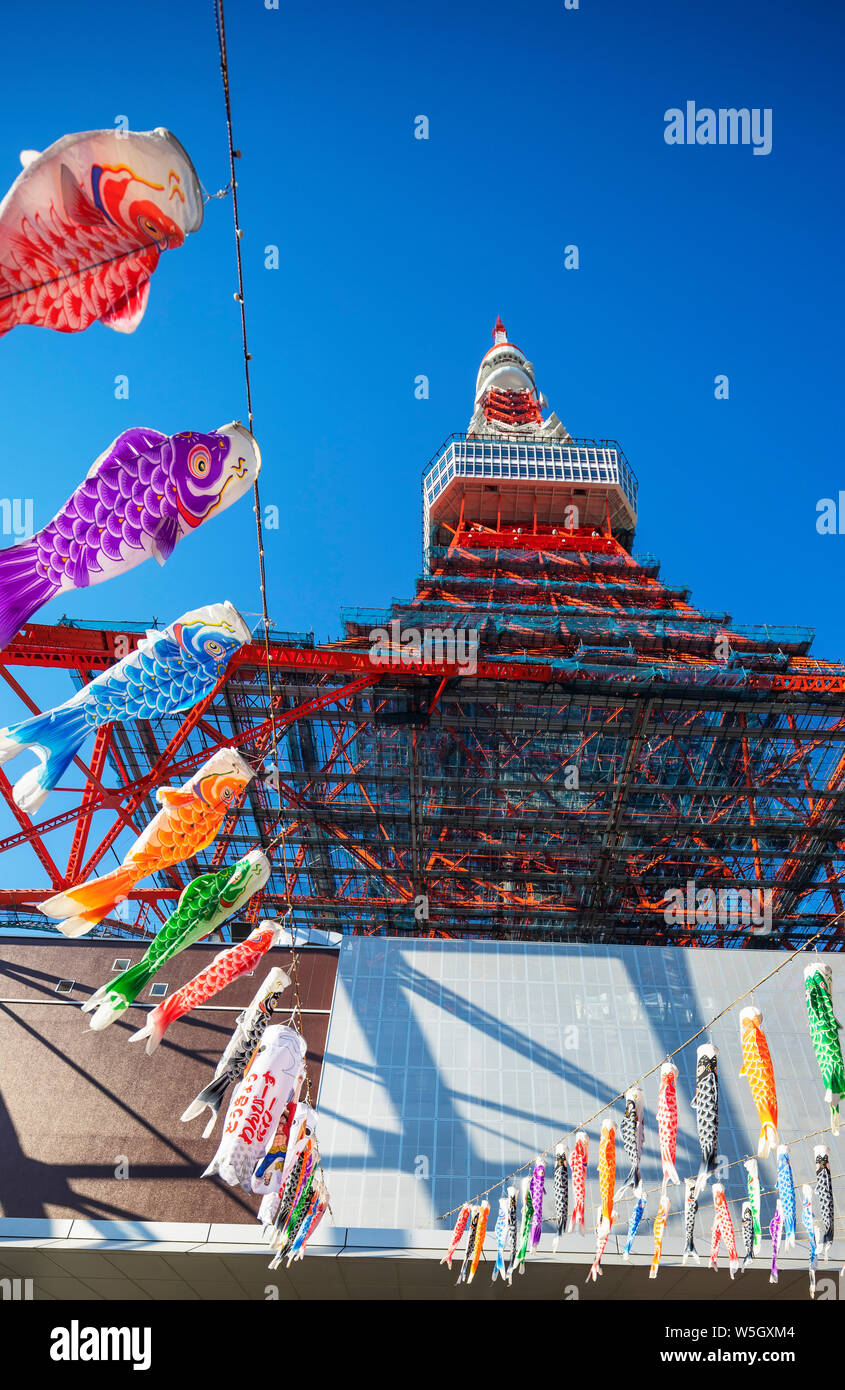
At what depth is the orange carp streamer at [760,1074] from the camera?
8.16m

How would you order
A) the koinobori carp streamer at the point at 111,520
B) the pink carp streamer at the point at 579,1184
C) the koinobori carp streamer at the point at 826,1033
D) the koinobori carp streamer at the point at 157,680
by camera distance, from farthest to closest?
the pink carp streamer at the point at 579,1184 → the koinobori carp streamer at the point at 157,680 → the koinobori carp streamer at the point at 111,520 → the koinobori carp streamer at the point at 826,1033

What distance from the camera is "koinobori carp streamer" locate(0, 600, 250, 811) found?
1101 centimetres

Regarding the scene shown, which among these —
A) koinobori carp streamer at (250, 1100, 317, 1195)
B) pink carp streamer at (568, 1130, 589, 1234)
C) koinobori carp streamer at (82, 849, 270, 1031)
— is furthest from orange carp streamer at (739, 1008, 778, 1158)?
koinobori carp streamer at (82, 849, 270, 1031)

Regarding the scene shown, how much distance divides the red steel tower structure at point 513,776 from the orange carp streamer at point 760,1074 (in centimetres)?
1032

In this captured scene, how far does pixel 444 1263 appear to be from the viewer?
12.1m

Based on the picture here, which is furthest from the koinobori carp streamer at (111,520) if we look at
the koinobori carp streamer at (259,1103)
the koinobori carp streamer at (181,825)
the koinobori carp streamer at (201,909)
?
the koinobori carp streamer at (259,1103)

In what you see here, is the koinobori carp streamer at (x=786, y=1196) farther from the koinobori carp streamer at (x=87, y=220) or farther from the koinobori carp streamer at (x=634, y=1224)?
the koinobori carp streamer at (x=87, y=220)

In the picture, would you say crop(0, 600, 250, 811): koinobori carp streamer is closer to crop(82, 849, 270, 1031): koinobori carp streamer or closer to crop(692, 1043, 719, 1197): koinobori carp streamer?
crop(82, 849, 270, 1031): koinobori carp streamer

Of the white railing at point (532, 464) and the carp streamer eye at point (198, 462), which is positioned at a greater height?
the white railing at point (532, 464)

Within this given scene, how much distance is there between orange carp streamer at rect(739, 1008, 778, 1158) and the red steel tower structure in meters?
10.3

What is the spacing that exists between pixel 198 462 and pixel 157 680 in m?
3.86
